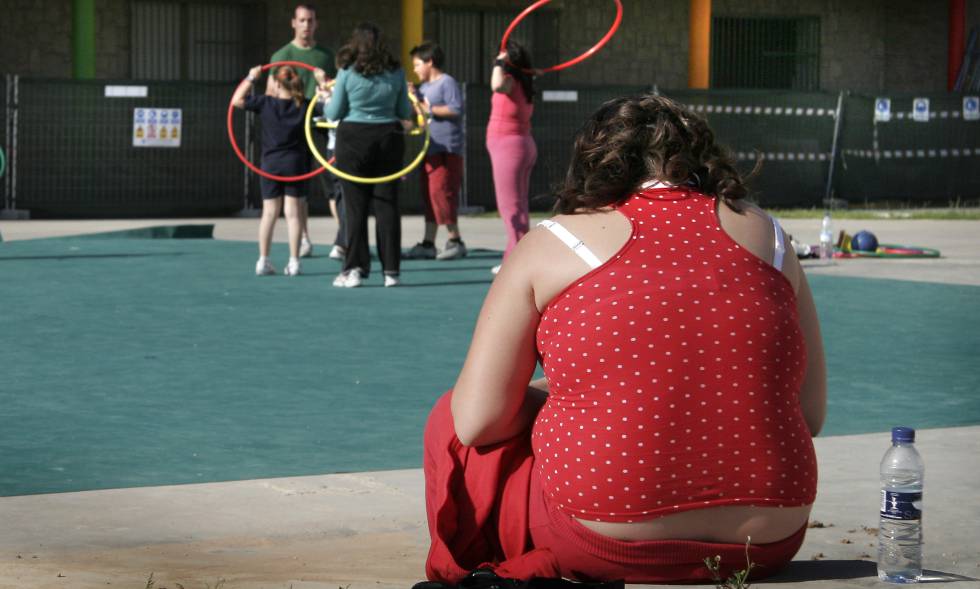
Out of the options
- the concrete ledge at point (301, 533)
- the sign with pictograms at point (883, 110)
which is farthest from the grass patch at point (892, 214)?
the concrete ledge at point (301, 533)

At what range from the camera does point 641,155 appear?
3861 millimetres

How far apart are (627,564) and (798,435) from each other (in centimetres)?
49

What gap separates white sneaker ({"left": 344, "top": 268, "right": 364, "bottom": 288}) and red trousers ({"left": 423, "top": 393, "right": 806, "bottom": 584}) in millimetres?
8436

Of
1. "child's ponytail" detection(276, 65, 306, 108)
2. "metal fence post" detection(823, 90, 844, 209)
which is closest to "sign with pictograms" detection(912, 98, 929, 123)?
"metal fence post" detection(823, 90, 844, 209)

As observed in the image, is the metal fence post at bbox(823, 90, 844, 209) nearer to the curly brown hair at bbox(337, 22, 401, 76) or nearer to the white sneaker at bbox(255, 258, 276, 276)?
the white sneaker at bbox(255, 258, 276, 276)

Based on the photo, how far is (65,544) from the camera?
15.3 ft

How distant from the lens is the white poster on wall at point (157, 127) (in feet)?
69.2

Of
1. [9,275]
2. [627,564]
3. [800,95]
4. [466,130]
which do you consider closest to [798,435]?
[627,564]

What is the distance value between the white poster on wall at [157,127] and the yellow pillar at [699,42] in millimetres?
9077

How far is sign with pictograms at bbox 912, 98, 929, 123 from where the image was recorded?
25.9 m

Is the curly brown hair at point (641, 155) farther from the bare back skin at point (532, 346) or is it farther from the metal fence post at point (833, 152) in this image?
the metal fence post at point (833, 152)

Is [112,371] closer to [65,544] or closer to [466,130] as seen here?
[65,544]

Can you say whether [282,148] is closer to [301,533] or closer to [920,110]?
[301,533]

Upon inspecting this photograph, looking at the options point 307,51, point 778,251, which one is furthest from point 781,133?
point 778,251
